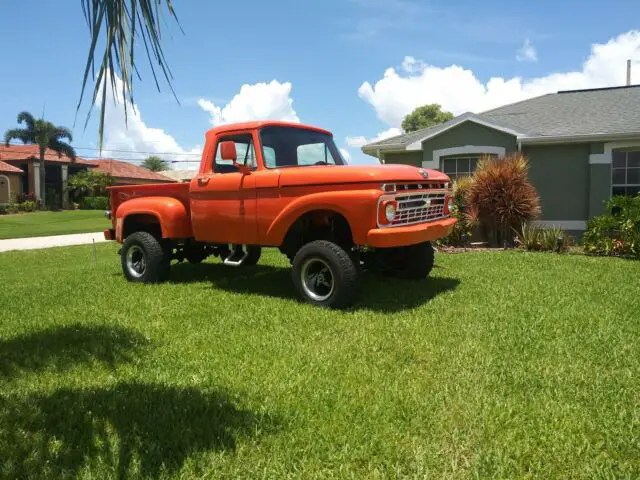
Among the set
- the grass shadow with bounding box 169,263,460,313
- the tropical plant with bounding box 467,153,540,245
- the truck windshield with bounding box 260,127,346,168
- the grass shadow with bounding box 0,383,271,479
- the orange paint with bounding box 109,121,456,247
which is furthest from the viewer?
the tropical plant with bounding box 467,153,540,245

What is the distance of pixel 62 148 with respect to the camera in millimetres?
43375

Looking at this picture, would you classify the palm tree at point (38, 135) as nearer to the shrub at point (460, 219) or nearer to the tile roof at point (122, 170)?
the tile roof at point (122, 170)

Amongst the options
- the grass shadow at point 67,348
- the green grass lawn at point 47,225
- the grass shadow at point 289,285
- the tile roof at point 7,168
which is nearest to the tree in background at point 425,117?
the green grass lawn at point 47,225

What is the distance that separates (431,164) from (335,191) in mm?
8809

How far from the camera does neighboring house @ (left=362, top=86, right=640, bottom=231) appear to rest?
12.2 metres

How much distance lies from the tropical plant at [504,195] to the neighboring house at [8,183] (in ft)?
127

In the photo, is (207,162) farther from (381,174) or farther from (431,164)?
(431,164)

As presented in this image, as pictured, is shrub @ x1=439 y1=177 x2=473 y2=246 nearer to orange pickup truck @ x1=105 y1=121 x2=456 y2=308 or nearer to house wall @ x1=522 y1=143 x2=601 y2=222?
house wall @ x1=522 y1=143 x2=601 y2=222

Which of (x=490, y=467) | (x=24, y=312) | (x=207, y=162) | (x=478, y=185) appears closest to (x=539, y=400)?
(x=490, y=467)

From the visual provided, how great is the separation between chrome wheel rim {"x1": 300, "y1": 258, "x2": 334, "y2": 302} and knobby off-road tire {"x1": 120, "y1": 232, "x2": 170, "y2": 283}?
2.64m

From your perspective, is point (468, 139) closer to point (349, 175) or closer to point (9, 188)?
point (349, 175)

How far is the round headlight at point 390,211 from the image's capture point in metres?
5.34

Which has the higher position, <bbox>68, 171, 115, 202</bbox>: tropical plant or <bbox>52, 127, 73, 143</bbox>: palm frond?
<bbox>52, 127, 73, 143</bbox>: palm frond

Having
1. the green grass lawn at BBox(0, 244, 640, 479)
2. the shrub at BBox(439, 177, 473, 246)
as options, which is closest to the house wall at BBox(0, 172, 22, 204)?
the shrub at BBox(439, 177, 473, 246)
